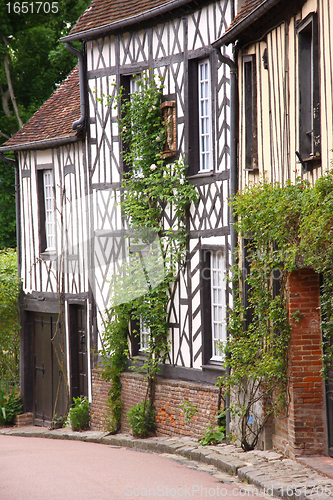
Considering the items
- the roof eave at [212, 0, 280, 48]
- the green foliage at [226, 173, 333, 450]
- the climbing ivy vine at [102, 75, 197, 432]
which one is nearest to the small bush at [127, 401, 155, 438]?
the climbing ivy vine at [102, 75, 197, 432]

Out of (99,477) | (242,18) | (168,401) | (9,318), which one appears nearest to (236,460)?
(99,477)

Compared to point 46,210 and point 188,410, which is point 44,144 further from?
point 188,410

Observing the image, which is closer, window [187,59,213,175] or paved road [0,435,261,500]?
paved road [0,435,261,500]

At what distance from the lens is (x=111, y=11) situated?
1235cm

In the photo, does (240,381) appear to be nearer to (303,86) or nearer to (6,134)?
(303,86)

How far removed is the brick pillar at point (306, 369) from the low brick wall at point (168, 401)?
84.8 inches

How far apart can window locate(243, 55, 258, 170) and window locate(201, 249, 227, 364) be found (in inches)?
65.5

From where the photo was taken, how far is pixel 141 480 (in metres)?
7.34

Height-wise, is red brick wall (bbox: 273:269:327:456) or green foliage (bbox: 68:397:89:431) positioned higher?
red brick wall (bbox: 273:269:327:456)

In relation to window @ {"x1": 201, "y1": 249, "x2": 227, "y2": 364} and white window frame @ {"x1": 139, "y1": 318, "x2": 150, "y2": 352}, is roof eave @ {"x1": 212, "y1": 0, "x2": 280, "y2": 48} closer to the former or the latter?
window @ {"x1": 201, "y1": 249, "x2": 227, "y2": 364}

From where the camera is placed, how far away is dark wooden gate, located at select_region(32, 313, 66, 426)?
1440 centimetres

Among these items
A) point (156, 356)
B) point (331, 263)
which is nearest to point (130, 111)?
point (156, 356)

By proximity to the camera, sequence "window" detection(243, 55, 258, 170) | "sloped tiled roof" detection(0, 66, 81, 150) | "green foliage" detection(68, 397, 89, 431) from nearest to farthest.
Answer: "window" detection(243, 55, 258, 170)
"green foliage" detection(68, 397, 89, 431)
"sloped tiled roof" detection(0, 66, 81, 150)

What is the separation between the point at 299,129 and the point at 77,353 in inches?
320
